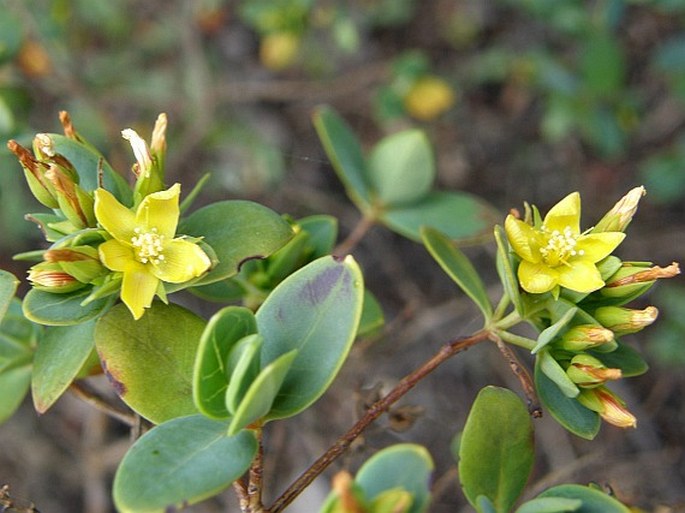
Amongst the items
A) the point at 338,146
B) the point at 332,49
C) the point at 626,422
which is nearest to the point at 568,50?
the point at 332,49

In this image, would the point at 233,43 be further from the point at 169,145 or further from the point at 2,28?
the point at 2,28

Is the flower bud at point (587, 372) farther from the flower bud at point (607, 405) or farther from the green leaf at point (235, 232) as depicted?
the green leaf at point (235, 232)

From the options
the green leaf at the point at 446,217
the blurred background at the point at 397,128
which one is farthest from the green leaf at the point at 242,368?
the blurred background at the point at 397,128

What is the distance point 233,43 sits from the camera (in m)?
4.05

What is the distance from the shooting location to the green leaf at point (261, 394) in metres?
1.17

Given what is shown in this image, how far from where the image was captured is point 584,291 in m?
1.47

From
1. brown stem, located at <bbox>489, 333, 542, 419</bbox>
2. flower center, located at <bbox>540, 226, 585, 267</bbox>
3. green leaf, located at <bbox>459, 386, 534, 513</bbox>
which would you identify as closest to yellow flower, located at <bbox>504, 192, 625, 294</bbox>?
flower center, located at <bbox>540, 226, 585, 267</bbox>

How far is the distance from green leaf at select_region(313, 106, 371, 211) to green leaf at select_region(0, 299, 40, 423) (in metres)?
1.01

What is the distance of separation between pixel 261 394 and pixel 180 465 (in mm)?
199

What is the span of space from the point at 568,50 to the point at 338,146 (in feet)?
6.56

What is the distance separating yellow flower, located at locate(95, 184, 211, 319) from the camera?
141cm

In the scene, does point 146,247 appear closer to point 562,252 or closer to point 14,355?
point 14,355

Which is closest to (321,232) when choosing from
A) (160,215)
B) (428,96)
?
(160,215)

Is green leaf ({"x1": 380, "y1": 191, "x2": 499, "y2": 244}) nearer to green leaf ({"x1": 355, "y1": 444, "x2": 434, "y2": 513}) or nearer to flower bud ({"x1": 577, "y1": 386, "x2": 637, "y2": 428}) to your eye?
flower bud ({"x1": 577, "y1": 386, "x2": 637, "y2": 428})
